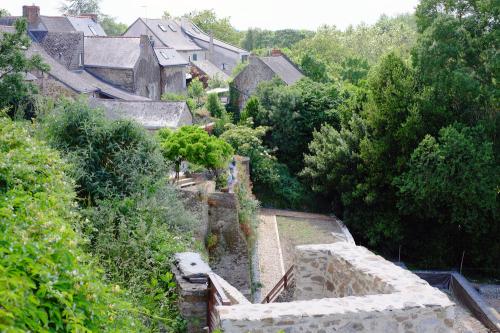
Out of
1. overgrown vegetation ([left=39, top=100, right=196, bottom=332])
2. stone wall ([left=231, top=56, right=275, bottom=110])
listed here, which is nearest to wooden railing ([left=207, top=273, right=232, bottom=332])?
overgrown vegetation ([left=39, top=100, right=196, bottom=332])

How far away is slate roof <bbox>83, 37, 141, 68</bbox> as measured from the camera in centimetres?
3484

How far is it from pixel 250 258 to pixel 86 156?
6.30 meters

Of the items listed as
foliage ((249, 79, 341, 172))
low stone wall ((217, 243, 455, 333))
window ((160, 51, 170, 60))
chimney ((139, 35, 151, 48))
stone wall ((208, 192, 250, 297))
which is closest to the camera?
low stone wall ((217, 243, 455, 333))

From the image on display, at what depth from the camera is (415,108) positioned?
21688 mm

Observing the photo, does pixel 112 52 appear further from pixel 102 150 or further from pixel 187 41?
pixel 102 150

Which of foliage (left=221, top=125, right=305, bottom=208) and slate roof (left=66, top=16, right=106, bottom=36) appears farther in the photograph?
slate roof (left=66, top=16, right=106, bottom=36)

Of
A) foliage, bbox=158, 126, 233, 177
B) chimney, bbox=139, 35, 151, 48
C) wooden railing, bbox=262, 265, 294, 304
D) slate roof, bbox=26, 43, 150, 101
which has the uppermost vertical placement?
chimney, bbox=139, 35, 151, 48

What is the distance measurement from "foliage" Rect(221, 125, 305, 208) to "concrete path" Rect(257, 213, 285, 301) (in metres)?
2.94

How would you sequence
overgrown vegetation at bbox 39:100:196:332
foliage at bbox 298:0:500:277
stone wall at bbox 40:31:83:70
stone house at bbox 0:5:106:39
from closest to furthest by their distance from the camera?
1. overgrown vegetation at bbox 39:100:196:332
2. foliage at bbox 298:0:500:277
3. stone wall at bbox 40:31:83:70
4. stone house at bbox 0:5:106:39

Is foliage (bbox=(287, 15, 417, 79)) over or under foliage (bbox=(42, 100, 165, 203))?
over

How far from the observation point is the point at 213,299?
8.01 metres

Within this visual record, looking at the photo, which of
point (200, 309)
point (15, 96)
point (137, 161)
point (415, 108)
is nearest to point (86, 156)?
point (137, 161)

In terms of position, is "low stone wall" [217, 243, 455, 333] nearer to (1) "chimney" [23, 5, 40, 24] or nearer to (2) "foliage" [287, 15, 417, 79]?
(1) "chimney" [23, 5, 40, 24]

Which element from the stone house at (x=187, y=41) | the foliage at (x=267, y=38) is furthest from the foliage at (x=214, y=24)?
the stone house at (x=187, y=41)
